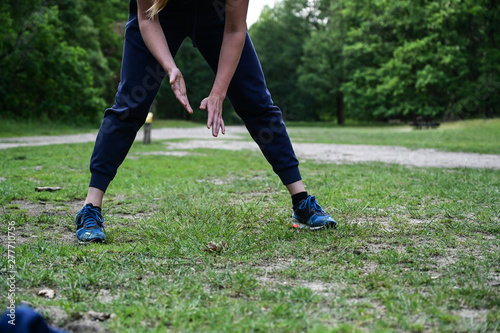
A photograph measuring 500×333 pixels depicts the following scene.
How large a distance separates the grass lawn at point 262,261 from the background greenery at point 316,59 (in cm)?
1595

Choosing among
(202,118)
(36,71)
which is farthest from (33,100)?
(202,118)

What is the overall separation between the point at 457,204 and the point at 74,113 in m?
20.1

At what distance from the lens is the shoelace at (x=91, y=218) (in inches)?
113

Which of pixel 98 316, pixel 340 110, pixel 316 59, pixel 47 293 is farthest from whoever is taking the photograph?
pixel 340 110

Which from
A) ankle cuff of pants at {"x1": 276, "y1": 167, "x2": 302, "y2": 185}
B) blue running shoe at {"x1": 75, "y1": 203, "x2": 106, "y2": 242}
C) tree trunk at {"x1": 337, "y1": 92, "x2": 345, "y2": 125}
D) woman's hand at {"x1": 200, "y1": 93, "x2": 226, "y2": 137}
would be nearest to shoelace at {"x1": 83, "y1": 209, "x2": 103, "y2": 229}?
blue running shoe at {"x1": 75, "y1": 203, "x2": 106, "y2": 242}

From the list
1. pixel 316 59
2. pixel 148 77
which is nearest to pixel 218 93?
pixel 148 77

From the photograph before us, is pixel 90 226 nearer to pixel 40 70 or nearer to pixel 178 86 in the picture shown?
pixel 178 86

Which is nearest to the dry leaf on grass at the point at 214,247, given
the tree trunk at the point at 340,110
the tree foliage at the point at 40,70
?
the tree foliage at the point at 40,70

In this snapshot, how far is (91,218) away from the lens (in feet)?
9.56

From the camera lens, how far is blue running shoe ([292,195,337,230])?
3.10 metres

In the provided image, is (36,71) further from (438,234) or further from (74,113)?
(438,234)

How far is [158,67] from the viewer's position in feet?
10.1

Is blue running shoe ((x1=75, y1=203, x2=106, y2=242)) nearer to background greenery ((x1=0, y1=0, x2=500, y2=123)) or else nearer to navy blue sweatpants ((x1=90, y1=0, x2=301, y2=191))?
navy blue sweatpants ((x1=90, y1=0, x2=301, y2=191))

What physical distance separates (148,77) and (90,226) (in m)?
0.94
